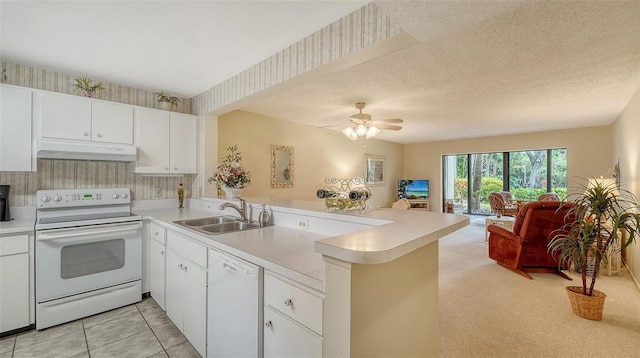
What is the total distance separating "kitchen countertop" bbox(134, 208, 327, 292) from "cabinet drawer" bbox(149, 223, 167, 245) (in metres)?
0.26

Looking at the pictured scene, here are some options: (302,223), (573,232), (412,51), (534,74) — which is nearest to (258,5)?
(412,51)

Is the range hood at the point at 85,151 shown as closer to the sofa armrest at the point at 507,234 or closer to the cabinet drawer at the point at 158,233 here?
the cabinet drawer at the point at 158,233

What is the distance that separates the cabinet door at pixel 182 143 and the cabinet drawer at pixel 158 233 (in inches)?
33.7

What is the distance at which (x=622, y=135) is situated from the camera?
4328 millimetres

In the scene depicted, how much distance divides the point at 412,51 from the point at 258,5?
4.49ft

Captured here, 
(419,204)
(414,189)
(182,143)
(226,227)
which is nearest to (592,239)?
(226,227)

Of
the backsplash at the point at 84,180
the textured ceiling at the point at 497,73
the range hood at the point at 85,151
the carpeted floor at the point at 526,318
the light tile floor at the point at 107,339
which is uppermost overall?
the textured ceiling at the point at 497,73

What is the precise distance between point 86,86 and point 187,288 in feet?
7.81

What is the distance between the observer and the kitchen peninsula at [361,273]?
1016 mm

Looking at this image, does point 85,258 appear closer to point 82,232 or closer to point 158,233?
point 82,232

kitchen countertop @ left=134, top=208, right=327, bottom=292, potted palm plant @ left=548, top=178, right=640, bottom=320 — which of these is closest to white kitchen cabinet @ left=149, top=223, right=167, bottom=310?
kitchen countertop @ left=134, top=208, right=327, bottom=292

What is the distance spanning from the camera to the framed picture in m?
7.11

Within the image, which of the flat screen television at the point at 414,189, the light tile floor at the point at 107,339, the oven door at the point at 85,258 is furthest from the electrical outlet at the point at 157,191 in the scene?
the flat screen television at the point at 414,189

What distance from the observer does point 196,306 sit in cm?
192
